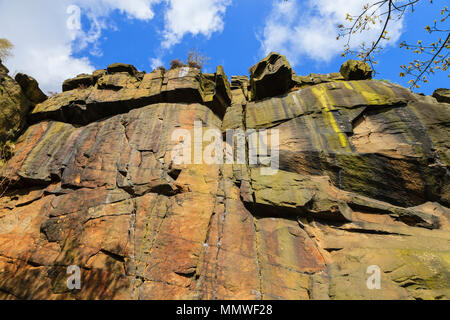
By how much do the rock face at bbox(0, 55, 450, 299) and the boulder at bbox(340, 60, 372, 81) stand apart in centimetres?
200

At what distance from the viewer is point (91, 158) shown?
37.9 feet

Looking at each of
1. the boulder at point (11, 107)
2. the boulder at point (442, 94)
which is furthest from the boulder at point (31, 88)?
the boulder at point (442, 94)

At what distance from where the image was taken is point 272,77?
1390 centimetres

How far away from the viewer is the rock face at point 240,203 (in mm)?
6785

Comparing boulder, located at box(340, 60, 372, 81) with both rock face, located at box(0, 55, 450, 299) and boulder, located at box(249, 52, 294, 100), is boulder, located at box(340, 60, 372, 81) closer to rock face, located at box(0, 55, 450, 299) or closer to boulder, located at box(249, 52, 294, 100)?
rock face, located at box(0, 55, 450, 299)

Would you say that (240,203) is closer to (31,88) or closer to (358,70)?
(358,70)

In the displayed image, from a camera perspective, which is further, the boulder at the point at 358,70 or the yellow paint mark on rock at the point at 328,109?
the boulder at the point at 358,70

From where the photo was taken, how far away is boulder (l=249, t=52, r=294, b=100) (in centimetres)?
1374

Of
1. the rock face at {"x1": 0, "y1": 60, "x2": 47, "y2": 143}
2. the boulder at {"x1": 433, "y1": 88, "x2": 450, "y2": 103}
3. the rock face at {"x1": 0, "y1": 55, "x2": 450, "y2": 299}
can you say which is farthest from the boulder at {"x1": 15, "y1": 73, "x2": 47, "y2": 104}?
the boulder at {"x1": 433, "y1": 88, "x2": 450, "y2": 103}

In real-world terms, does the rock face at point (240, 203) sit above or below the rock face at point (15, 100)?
below

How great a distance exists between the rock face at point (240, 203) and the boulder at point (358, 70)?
200 cm

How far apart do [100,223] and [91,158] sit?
15.3ft

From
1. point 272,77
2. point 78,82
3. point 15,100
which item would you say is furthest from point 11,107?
point 272,77

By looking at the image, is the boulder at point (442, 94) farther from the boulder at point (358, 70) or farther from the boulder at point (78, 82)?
the boulder at point (78, 82)
